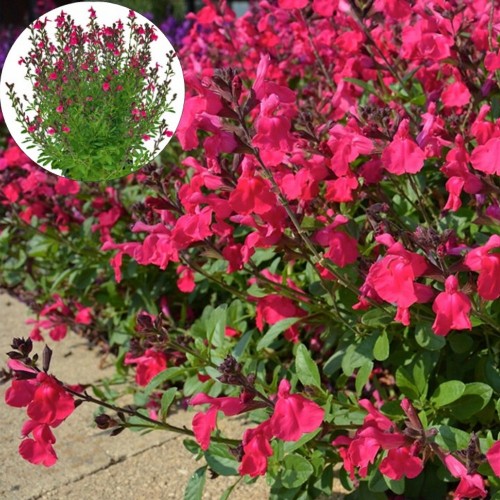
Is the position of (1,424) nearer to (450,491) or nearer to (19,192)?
(19,192)

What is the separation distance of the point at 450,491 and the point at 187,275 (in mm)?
1177

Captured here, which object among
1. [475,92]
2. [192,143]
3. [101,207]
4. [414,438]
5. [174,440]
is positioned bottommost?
[174,440]

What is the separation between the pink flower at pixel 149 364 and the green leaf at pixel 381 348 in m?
0.90

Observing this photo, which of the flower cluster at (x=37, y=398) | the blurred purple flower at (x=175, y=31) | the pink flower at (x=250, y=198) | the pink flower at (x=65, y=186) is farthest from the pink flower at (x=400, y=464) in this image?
the blurred purple flower at (x=175, y=31)

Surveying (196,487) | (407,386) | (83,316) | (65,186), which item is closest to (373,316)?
(407,386)

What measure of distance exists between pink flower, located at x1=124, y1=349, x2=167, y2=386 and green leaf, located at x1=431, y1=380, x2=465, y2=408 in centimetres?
107

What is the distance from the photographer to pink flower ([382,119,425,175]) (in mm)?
2064

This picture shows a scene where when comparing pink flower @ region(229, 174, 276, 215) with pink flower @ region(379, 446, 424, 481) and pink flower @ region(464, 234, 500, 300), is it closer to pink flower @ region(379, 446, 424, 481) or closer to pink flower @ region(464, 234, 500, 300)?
pink flower @ region(464, 234, 500, 300)

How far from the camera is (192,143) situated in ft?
6.76

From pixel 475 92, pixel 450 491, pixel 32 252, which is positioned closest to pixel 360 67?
pixel 475 92

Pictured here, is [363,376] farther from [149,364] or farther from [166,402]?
[149,364]

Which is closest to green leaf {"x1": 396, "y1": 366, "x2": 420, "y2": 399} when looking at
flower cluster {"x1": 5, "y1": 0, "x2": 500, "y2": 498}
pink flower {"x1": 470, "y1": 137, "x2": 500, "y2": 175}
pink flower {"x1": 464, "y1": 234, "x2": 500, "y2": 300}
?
flower cluster {"x1": 5, "y1": 0, "x2": 500, "y2": 498}

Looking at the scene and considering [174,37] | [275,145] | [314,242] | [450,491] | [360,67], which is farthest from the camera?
[174,37]

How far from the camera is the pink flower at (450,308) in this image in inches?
73.2
